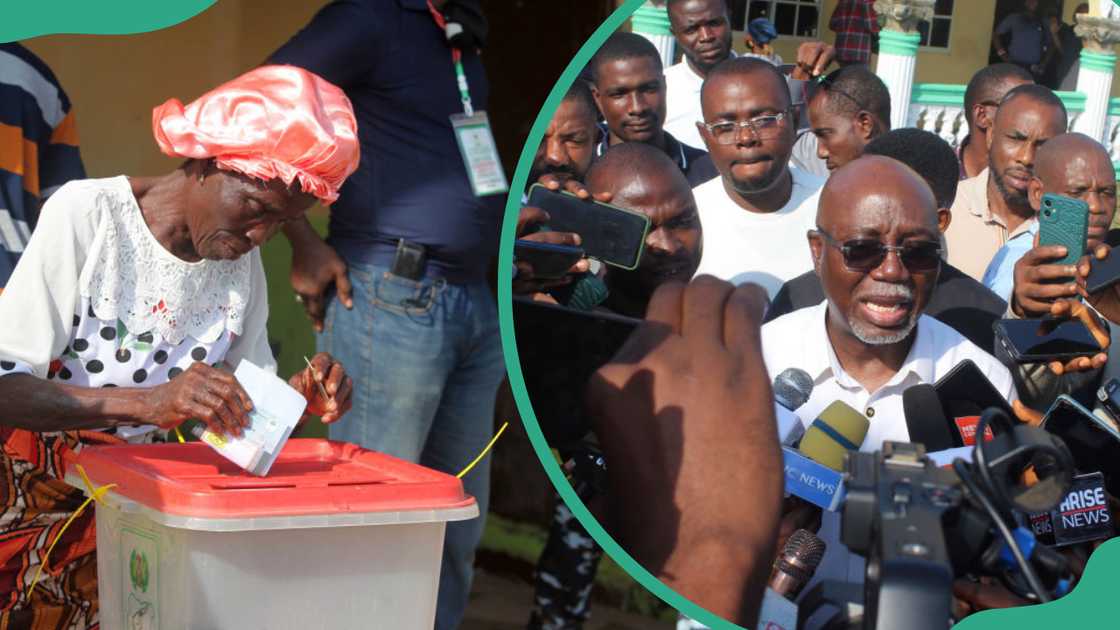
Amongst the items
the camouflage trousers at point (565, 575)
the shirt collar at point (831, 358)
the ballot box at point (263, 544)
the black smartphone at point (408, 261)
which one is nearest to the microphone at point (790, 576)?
the shirt collar at point (831, 358)

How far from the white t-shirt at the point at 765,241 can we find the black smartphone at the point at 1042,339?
337 millimetres

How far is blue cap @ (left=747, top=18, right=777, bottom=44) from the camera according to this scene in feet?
7.50

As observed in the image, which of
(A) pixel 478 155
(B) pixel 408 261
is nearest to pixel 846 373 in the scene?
(B) pixel 408 261

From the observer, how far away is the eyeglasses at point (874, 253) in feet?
7.16

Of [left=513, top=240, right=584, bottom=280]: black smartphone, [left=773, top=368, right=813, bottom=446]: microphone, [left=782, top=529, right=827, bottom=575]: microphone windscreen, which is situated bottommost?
[left=782, top=529, right=827, bottom=575]: microphone windscreen

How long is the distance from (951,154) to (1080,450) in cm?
51

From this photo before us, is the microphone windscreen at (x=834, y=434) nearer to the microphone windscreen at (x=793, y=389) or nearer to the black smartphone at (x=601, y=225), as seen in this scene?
the microphone windscreen at (x=793, y=389)

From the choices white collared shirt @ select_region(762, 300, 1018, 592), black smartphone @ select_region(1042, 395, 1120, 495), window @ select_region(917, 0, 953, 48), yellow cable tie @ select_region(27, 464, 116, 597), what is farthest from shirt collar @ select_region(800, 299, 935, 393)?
yellow cable tie @ select_region(27, 464, 116, 597)

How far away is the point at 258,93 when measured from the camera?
2465 millimetres

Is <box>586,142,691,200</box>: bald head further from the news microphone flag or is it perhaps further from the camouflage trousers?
the camouflage trousers

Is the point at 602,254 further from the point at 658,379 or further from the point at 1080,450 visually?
the point at 1080,450

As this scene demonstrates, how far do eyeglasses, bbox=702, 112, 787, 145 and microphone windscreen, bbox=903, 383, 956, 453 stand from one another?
457mm

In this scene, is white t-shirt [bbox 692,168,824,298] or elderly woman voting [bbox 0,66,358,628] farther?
elderly woman voting [bbox 0,66,358,628]

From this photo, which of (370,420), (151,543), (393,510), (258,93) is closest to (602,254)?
(393,510)
